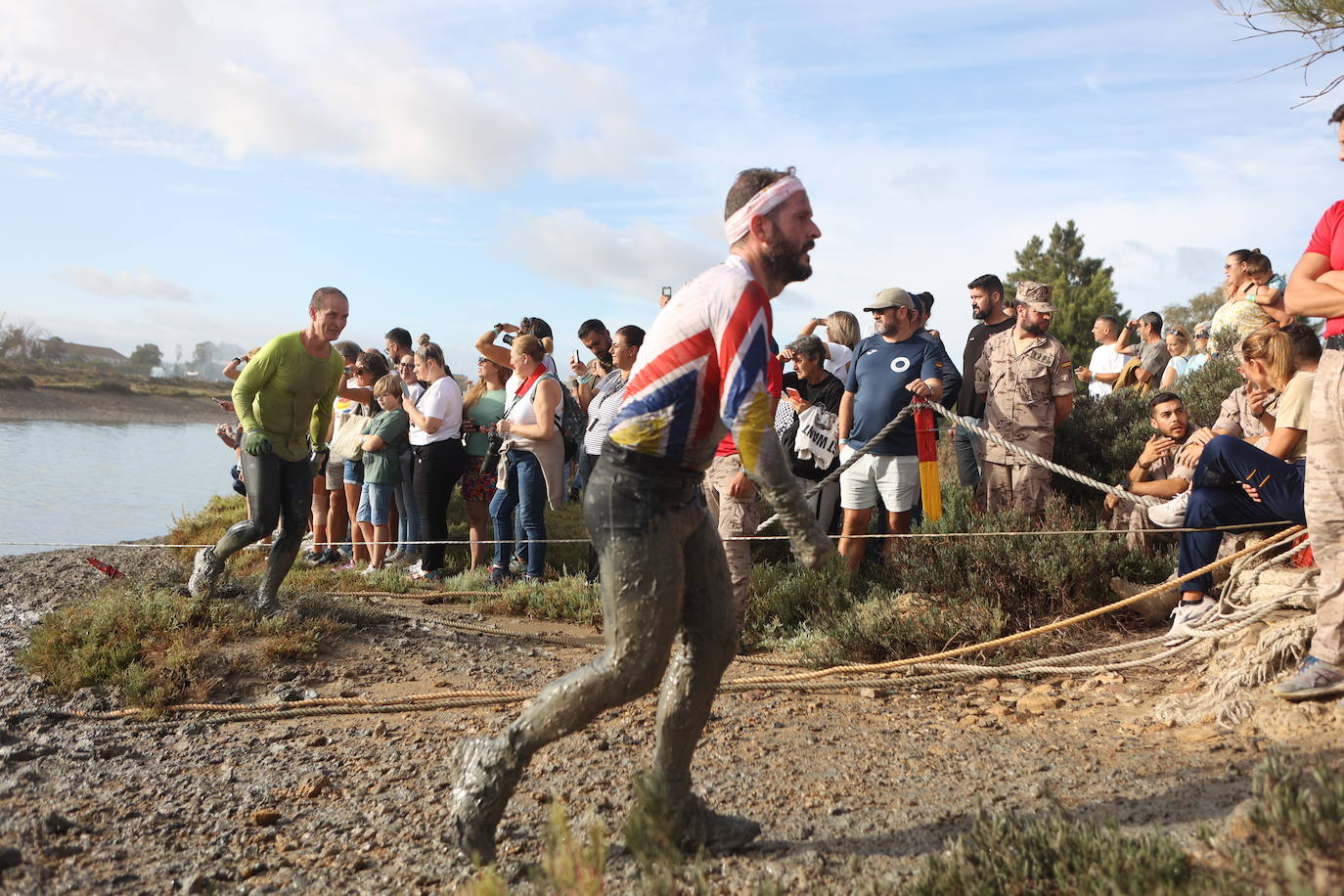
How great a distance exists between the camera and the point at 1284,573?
5.25 meters

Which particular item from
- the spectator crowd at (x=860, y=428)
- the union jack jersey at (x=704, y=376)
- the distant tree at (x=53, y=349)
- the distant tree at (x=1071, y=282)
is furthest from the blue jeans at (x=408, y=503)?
the distant tree at (x=53, y=349)

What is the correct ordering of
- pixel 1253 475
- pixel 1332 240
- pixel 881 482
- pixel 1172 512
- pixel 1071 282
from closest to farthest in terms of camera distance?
pixel 1332 240 < pixel 1253 475 < pixel 1172 512 < pixel 881 482 < pixel 1071 282

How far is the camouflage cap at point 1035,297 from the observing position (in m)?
7.77

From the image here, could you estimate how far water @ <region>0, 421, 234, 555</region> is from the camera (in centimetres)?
1683

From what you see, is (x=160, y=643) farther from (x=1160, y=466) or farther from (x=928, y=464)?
(x=1160, y=466)

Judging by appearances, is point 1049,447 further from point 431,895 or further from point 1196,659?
point 431,895

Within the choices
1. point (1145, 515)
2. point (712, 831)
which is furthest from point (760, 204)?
point (1145, 515)

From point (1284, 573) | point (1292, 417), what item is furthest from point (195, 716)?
point (1292, 417)

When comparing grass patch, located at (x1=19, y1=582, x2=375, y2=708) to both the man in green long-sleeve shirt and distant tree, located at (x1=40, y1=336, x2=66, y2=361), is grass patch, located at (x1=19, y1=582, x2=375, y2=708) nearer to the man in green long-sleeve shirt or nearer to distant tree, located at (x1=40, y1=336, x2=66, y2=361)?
the man in green long-sleeve shirt

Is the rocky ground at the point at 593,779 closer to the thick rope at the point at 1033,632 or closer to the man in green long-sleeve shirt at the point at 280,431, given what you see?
the thick rope at the point at 1033,632

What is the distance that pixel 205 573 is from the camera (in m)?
7.29

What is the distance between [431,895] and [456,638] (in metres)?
4.04

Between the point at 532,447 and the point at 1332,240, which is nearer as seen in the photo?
the point at 1332,240

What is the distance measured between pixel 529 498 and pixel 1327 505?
6.21m
